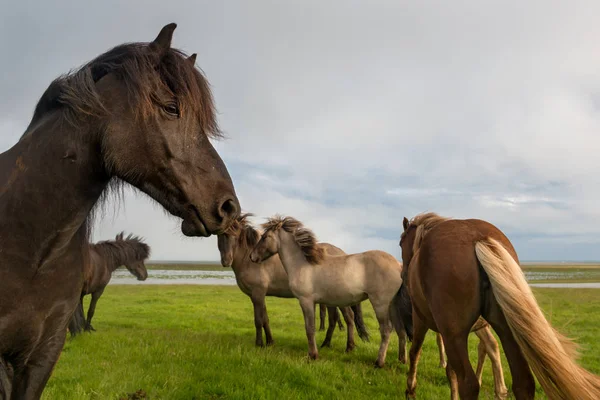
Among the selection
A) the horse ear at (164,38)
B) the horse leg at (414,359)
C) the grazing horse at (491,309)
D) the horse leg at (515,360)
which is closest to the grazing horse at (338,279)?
the horse leg at (414,359)

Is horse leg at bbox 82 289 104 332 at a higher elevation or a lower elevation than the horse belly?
lower

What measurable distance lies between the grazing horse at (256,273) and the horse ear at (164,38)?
7253 mm

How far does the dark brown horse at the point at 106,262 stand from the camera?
999cm

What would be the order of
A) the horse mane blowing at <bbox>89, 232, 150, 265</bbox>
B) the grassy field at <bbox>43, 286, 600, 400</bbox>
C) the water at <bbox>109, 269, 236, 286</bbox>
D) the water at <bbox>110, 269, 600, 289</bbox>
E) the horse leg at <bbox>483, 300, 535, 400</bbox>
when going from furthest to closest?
1. the water at <bbox>109, 269, 236, 286</bbox>
2. the water at <bbox>110, 269, 600, 289</bbox>
3. the horse mane blowing at <bbox>89, 232, 150, 265</bbox>
4. the grassy field at <bbox>43, 286, 600, 400</bbox>
5. the horse leg at <bbox>483, 300, 535, 400</bbox>

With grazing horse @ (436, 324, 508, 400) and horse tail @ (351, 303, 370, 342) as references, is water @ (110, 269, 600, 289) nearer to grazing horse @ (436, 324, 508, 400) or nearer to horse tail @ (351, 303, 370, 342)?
horse tail @ (351, 303, 370, 342)

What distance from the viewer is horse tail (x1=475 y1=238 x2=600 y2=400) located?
2.97 meters

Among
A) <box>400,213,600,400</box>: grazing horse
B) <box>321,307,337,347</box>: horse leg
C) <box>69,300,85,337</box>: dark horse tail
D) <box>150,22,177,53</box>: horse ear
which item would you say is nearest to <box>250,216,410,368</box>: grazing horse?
<box>321,307,337,347</box>: horse leg

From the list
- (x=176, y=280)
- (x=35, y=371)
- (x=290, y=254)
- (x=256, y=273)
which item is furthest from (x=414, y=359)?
(x=176, y=280)

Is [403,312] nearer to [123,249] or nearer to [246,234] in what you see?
[246,234]

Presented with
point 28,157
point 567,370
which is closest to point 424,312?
point 567,370

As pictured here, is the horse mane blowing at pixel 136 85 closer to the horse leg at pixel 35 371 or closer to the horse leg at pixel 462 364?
the horse leg at pixel 35 371

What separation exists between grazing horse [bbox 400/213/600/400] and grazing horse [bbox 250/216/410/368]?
3626 mm

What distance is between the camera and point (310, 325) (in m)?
7.57

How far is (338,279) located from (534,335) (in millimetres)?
4761
